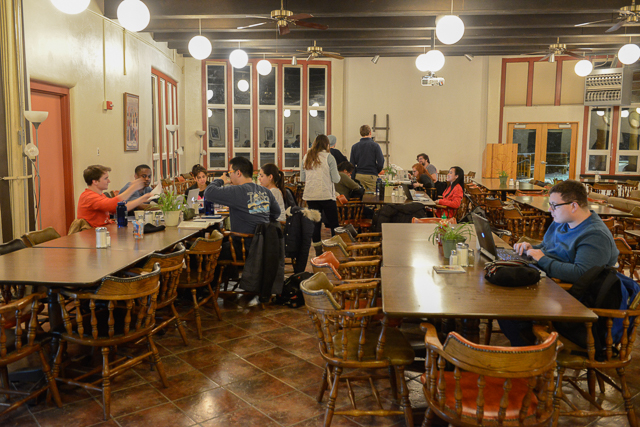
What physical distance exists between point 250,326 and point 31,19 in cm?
399

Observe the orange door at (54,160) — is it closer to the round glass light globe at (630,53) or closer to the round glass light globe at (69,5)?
the round glass light globe at (69,5)

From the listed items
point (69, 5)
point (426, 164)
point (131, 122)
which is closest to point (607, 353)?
point (69, 5)

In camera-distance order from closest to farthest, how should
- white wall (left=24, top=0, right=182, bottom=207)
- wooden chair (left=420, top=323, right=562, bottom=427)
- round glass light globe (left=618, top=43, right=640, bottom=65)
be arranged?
wooden chair (left=420, top=323, right=562, bottom=427) → white wall (left=24, top=0, right=182, bottom=207) → round glass light globe (left=618, top=43, right=640, bottom=65)

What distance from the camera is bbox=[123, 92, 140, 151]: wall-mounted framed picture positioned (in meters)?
8.46

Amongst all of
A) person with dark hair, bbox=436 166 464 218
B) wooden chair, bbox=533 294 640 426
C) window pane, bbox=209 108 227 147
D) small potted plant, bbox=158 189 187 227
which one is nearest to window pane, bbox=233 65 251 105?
window pane, bbox=209 108 227 147

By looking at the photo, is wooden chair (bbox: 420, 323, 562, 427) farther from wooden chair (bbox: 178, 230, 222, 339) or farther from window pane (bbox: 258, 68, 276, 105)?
window pane (bbox: 258, 68, 276, 105)

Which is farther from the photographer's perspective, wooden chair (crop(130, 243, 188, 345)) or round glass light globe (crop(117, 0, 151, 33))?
round glass light globe (crop(117, 0, 151, 33))

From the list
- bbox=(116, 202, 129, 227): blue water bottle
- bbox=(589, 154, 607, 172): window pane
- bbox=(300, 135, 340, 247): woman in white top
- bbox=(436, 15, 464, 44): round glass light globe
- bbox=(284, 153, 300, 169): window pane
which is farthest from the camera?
bbox=(284, 153, 300, 169): window pane

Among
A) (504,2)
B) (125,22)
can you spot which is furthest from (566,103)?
(125,22)

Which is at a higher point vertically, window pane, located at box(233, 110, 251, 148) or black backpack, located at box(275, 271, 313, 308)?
window pane, located at box(233, 110, 251, 148)

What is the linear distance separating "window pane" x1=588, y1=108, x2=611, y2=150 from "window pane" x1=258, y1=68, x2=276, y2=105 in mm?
8367

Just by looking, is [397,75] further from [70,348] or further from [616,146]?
[70,348]

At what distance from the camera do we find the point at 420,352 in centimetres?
335

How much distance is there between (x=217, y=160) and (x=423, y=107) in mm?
5671
